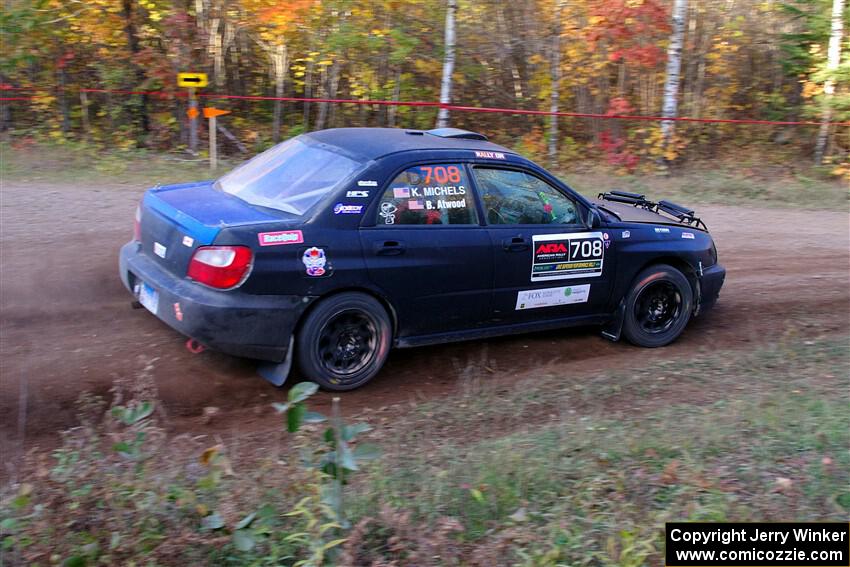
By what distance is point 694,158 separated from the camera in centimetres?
1598

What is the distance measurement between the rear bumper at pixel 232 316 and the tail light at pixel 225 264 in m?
0.07

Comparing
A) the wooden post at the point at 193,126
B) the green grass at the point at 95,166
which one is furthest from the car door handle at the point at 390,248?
the wooden post at the point at 193,126

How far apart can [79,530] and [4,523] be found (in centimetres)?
29

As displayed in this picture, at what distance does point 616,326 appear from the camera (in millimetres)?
7219

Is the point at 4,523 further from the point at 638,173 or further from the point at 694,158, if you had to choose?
the point at 694,158

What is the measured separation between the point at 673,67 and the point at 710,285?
8.52 m

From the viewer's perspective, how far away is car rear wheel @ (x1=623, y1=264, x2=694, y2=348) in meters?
7.18

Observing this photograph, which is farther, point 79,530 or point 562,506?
Result: point 562,506

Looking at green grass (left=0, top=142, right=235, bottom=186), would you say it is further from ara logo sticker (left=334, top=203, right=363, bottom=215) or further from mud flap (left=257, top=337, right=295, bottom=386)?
ara logo sticker (left=334, top=203, right=363, bottom=215)

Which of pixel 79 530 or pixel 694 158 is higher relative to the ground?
pixel 694 158

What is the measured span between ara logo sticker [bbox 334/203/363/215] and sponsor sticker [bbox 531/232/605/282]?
1493 millimetres

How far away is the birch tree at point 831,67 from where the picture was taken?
15.6 m

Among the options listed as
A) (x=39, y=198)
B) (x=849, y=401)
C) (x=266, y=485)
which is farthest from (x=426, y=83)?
(x=266, y=485)

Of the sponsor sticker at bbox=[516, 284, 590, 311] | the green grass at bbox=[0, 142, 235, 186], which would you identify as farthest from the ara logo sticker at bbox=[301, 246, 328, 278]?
the green grass at bbox=[0, 142, 235, 186]
